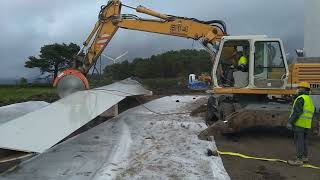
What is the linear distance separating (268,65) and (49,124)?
21.1ft

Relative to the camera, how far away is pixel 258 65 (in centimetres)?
1364

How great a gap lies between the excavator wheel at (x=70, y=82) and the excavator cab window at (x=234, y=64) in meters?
4.47

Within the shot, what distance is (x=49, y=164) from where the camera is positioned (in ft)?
28.6

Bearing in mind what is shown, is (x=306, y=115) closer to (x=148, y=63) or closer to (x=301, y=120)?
(x=301, y=120)

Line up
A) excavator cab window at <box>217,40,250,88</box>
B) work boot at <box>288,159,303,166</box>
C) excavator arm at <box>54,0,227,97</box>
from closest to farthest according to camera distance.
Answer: work boot at <box>288,159,303,166</box> < excavator cab window at <box>217,40,250,88</box> < excavator arm at <box>54,0,227,97</box>

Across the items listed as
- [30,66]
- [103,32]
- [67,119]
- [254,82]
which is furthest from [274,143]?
[30,66]

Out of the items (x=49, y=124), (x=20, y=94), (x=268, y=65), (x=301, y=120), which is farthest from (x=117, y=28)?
(x=20, y=94)

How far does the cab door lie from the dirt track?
1.27 m

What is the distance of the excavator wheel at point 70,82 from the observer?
52.6 feet

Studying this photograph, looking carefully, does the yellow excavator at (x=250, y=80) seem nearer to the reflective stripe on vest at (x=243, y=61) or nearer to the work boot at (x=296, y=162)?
the reflective stripe on vest at (x=243, y=61)

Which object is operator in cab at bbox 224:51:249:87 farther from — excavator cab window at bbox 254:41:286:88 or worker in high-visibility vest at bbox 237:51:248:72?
excavator cab window at bbox 254:41:286:88

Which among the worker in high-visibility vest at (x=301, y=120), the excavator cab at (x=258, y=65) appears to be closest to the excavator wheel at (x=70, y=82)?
the excavator cab at (x=258, y=65)

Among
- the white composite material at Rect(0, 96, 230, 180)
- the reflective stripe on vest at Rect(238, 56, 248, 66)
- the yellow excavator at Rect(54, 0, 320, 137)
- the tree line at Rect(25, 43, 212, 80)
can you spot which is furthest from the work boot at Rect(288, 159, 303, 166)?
the tree line at Rect(25, 43, 212, 80)

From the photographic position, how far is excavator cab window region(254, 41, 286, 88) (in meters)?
13.6
